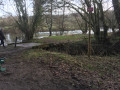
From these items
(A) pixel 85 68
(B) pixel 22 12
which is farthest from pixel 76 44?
(B) pixel 22 12


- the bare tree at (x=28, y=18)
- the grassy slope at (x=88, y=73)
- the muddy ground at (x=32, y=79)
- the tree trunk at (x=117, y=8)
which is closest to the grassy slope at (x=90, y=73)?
the grassy slope at (x=88, y=73)

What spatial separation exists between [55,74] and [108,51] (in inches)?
305

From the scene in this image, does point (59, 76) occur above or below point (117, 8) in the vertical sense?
below

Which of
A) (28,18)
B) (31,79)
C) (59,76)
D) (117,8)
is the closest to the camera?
(31,79)

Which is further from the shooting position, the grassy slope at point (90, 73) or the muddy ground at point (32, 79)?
the grassy slope at point (90, 73)

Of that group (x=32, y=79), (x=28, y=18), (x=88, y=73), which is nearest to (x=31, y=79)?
(x=32, y=79)

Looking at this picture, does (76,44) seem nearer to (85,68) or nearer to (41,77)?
(85,68)

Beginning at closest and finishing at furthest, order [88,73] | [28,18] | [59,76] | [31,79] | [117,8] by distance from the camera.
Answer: [31,79], [59,76], [88,73], [117,8], [28,18]

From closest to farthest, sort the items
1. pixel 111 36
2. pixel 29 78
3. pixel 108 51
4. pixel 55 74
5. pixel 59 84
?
pixel 59 84 → pixel 29 78 → pixel 55 74 → pixel 108 51 → pixel 111 36

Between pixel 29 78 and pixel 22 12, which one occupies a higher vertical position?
pixel 22 12

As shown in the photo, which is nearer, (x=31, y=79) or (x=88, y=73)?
(x=31, y=79)

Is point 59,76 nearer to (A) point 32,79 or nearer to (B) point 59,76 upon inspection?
(B) point 59,76

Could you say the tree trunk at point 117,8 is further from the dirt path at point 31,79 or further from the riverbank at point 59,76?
the dirt path at point 31,79

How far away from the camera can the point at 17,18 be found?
1895 cm
